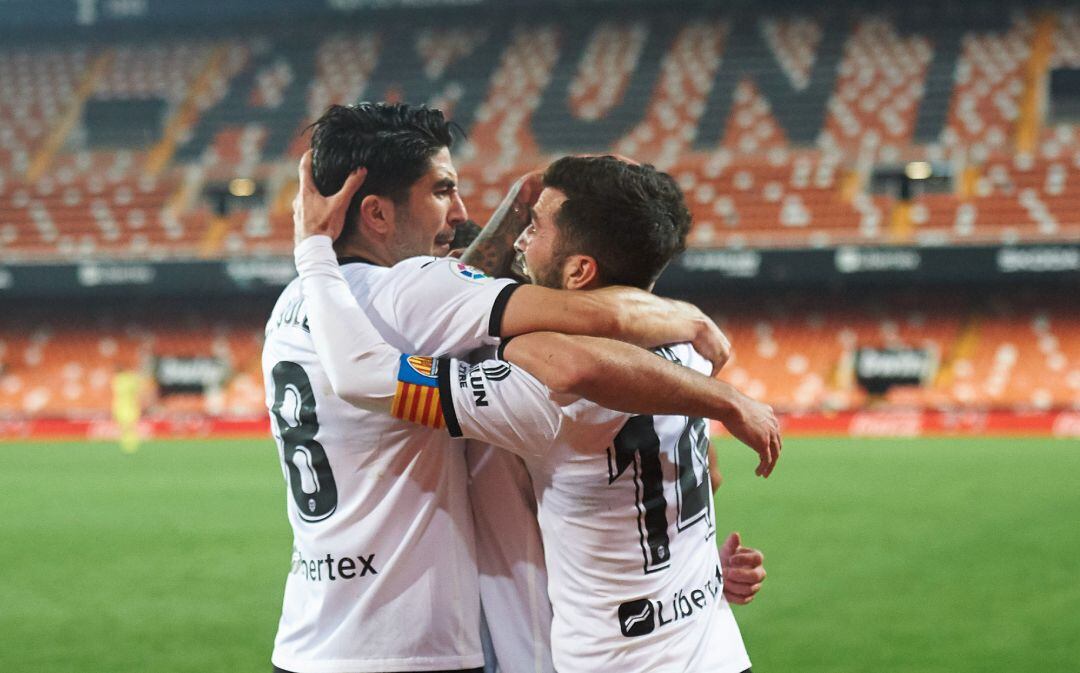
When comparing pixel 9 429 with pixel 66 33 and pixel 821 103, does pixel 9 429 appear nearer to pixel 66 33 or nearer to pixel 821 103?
pixel 66 33

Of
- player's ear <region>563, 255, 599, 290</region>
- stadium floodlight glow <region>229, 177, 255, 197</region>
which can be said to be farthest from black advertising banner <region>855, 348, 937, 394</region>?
player's ear <region>563, 255, 599, 290</region>

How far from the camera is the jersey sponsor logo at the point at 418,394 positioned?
2.46m

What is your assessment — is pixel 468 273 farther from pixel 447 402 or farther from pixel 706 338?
pixel 706 338

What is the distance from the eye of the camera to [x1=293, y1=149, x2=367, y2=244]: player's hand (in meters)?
2.78

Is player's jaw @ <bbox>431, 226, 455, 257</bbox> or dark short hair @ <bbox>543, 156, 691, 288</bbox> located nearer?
dark short hair @ <bbox>543, 156, 691, 288</bbox>

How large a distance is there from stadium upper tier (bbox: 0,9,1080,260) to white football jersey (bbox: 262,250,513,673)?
21.5 m

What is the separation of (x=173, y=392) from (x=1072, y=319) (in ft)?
62.1

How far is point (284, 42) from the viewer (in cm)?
3117

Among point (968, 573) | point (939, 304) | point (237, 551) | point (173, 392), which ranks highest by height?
point (968, 573)

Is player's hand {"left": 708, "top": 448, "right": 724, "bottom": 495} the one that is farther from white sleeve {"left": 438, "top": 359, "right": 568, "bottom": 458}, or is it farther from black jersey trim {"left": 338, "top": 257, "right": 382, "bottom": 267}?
black jersey trim {"left": 338, "top": 257, "right": 382, "bottom": 267}

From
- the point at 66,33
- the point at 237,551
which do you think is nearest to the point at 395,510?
the point at 237,551

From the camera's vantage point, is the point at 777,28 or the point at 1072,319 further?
the point at 777,28

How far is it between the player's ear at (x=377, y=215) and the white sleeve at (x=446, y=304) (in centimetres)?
28

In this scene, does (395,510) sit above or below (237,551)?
above
